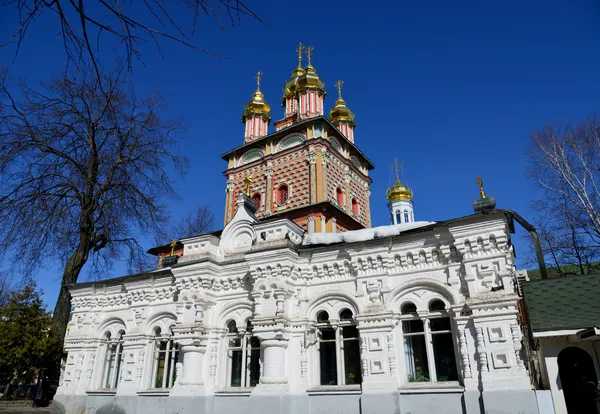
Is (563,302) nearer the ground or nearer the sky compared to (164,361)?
nearer the sky

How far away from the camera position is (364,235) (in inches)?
464

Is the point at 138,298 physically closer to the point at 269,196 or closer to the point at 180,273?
the point at 180,273

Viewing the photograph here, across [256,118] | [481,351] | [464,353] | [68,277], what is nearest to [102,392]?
[68,277]

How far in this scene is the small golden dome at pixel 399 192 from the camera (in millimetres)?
41125

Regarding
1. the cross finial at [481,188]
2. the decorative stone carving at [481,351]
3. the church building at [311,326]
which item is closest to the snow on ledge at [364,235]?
the church building at [311,326]

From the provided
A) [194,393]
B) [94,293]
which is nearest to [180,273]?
[194,393]

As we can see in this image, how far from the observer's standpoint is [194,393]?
11625mm

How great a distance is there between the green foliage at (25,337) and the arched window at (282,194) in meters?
12.9

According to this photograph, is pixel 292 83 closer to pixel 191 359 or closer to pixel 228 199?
pixel 228 199

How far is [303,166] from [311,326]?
45.9ft

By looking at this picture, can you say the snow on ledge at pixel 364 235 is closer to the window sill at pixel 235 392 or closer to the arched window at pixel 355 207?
the window sill at pixel 235 392

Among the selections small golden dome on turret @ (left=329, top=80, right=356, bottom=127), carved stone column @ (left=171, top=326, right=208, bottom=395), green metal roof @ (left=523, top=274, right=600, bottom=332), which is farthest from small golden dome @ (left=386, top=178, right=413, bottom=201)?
carved stone column @ (left=171, top=326, right=208, bottom=395)

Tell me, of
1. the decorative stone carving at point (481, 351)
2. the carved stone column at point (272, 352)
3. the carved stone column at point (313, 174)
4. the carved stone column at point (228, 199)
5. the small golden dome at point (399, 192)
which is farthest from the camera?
the small golden dome at point (399, 192)

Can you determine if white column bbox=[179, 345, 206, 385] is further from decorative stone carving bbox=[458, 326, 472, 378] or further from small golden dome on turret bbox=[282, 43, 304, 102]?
small golden dome on turret bbox=[282, 43, 304, 102]
